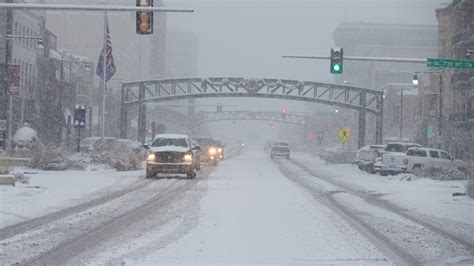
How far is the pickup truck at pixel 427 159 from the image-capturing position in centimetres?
3894

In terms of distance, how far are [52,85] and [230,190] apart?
4833 cm

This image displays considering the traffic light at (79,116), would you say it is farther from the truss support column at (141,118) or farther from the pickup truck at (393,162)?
the truss support column at (141,118)

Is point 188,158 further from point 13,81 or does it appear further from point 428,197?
point 13,81

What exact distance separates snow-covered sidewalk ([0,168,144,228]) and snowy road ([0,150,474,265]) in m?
0.56

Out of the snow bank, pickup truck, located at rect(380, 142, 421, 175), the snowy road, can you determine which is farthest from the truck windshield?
pickup truck, located at rect(380, 142, 421, 175)

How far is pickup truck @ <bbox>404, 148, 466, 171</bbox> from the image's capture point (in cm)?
3894

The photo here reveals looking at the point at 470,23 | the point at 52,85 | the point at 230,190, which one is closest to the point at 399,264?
the point at 230,190

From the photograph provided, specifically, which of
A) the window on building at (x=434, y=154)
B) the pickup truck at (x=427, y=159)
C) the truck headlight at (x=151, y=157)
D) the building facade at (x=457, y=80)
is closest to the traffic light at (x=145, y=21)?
the truck headlight at (x=151, y=157)

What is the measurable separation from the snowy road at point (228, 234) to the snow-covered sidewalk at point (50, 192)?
56cm

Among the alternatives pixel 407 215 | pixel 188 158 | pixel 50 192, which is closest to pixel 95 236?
pixel 407 215

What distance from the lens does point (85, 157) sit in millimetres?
36969

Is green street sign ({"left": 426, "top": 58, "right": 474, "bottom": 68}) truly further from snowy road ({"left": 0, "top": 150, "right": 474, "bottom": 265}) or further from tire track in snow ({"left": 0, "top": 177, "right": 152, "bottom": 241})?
tire track in snow ({"left": 0, "top": 177, "right": 152, "bottom": 241})

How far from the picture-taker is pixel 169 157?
3155 centimetres

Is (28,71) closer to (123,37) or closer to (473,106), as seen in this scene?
(473,106)
